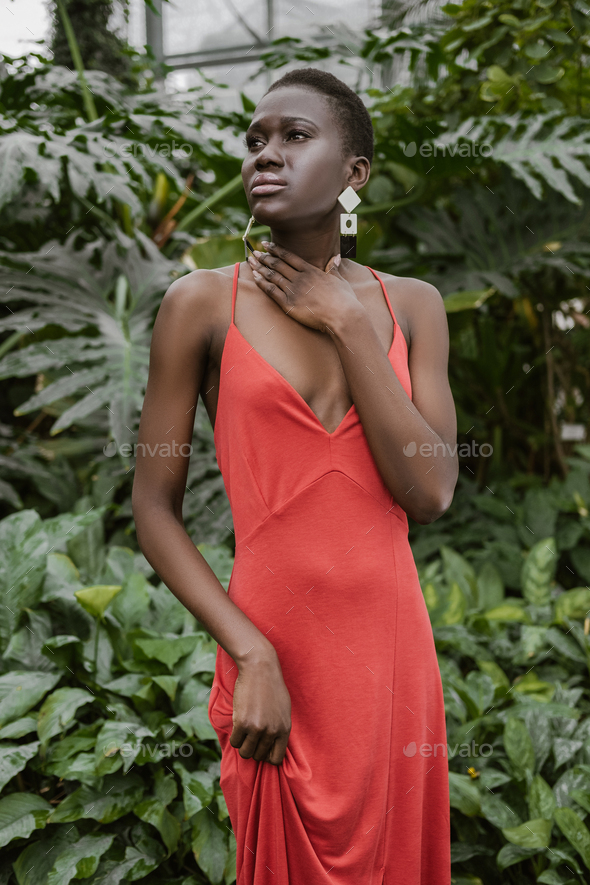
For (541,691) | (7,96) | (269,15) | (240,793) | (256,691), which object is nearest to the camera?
(256,691)

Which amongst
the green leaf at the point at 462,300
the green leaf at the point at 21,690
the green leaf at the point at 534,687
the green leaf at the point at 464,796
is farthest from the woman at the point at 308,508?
the green leaf at the point at 462,300

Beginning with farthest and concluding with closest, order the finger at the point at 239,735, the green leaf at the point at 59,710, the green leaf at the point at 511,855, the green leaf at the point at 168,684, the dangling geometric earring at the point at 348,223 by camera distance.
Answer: the green leaf at the point at 168,684 < the green leaf at the point at 59,710 < the green leaf at the point at 511,855 < the dangling geometric earring at the point at 348,223 < the finger at the point at 239,735

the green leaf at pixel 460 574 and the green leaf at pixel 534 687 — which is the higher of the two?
the green leaf at pixel 460 574

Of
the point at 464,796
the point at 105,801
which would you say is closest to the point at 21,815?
the point at 105,801

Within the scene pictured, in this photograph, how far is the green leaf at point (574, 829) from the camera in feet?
5.96

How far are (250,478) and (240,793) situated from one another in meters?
0.47

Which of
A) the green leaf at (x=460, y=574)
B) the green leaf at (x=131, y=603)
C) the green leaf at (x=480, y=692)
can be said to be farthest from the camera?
the green leaf at (x=460, y=574)

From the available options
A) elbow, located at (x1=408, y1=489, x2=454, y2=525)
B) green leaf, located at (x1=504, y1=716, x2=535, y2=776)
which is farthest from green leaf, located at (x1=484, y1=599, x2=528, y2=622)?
elbow, located at (x1=408, y1=489, x2=454, y2=525)

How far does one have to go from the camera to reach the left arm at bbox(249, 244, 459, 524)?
3.16 feet

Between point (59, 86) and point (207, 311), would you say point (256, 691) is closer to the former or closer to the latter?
point (207, 311)

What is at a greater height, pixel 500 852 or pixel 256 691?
pixel 256 691

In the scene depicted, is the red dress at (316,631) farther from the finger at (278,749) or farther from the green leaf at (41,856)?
the green leaf at (41,856)

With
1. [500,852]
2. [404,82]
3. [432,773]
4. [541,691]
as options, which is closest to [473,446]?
[541,691]

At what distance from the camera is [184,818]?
6.07 feet
